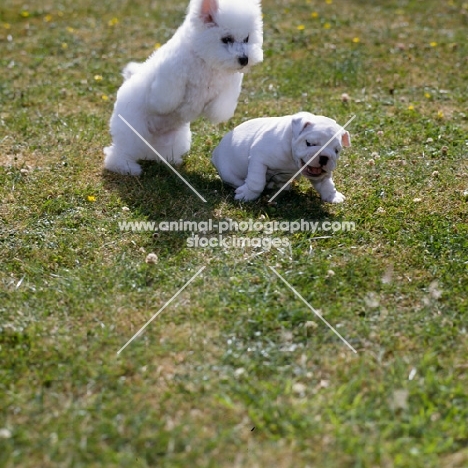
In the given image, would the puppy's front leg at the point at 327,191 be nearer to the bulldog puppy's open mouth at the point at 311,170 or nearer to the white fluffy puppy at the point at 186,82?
the bulldog puppy's open mouth at the point at 311,170

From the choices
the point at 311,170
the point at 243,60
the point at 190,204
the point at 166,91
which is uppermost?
the point at 243,60

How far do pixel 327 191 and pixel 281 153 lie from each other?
443mm

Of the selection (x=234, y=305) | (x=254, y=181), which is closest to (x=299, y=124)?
(x=254, y=181)

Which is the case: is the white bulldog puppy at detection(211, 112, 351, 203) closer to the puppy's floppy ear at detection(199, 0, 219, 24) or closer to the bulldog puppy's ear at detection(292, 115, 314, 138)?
the bulldog puppy's ear at detection(292, 115, 314, 138)

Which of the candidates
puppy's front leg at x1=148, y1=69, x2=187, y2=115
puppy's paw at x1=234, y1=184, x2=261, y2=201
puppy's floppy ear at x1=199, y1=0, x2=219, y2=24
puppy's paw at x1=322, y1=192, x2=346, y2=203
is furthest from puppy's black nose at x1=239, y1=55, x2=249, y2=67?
puppy's paw at x1=322, y1=192, x2=346, y2=203

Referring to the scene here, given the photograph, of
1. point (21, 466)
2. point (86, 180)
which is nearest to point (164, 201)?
point (86, 180)

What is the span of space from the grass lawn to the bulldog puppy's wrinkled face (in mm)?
363

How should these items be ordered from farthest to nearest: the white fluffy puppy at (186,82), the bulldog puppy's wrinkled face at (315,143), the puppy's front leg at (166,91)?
the puppy's front leg at (166,91)
the white fluffy puppy at (186,82)
the bulldog puppy's wrinkled face at (315,143)

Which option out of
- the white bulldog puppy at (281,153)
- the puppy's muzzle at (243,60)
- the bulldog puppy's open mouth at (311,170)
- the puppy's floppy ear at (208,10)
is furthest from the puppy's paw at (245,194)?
the puppy's floppy ear at (208,10)

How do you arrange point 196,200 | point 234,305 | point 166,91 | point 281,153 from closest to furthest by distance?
1. point 234,305
2. point 281,153
3. point 196,200
4. point 166,91

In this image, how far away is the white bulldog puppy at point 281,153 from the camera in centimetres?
408

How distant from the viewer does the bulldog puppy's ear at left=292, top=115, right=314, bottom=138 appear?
4105 mm

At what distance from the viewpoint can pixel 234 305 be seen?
342cm

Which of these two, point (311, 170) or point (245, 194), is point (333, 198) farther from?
point (245, 194)
